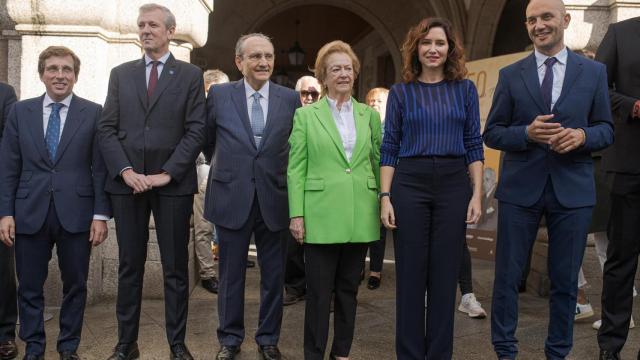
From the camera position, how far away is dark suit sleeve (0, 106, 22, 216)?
346 cm

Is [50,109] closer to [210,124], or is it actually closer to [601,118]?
[210,124]

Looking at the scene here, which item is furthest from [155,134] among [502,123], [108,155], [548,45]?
[548,45]

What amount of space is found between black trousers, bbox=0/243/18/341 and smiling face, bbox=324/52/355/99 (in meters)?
2.32

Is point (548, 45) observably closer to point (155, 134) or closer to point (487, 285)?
point (155, 134)

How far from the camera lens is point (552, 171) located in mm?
3170

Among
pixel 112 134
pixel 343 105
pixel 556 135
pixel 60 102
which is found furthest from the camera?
pixel 60 102

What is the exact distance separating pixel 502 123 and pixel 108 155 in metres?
2.20

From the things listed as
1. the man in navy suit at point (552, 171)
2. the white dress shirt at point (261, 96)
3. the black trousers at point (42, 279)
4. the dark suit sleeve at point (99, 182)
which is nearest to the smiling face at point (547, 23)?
the man in navy suit at point (552, 171)

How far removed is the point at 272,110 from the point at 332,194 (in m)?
0.72

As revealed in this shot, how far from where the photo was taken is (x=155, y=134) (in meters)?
3.45

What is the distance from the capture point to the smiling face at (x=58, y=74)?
3.44 m

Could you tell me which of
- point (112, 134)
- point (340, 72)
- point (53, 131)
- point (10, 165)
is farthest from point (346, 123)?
point (10, 165)

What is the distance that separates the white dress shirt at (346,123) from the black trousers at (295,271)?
1.84m

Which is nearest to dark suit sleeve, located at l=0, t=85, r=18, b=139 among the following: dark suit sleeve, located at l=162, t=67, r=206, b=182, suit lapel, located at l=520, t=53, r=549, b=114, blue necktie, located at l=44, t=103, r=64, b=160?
blue necktie, located at l=44, t=103, r=64, b=160
